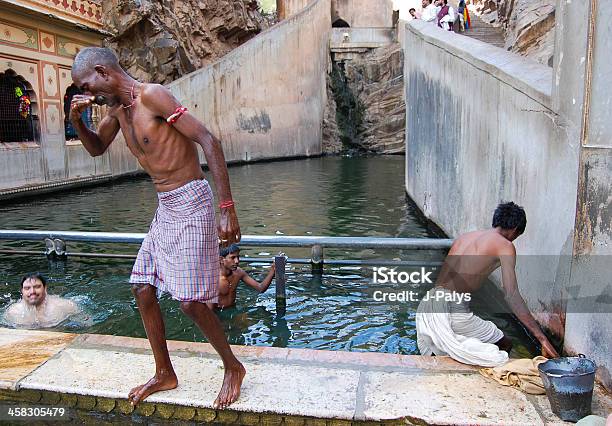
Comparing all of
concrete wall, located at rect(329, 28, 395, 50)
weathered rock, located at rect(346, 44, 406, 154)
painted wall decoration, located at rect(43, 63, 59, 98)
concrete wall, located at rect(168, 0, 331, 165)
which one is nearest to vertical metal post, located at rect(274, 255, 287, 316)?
→ painted wall decoration, located at rect(43, 63, 59, 98)

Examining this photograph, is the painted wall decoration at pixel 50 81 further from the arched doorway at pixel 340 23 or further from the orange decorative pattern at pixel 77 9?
the arched doorway at pixel 340 23

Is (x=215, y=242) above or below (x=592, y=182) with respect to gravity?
below

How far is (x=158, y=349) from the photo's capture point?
11.4 ft

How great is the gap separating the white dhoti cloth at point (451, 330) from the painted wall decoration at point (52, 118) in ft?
52.0

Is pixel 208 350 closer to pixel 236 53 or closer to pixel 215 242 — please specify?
pixel 215 242

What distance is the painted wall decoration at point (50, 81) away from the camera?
56.6ft

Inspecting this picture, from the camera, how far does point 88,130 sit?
3.53 metres

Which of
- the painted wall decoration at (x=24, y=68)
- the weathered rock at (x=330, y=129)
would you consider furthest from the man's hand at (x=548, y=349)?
the weathered rock at (x=330, y=129)

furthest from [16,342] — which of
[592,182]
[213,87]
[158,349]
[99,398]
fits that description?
[213,87]

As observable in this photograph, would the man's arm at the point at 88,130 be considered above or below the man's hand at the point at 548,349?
above

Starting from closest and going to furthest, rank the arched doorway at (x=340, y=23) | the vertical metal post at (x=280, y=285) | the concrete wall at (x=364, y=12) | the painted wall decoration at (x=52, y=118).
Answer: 1. the vertical metal post at (x=280, y=285)
2. the painted wall decoration at (x=52, y=118)
3. the concrete wall at (x=364, y=12)
4. the arched doorway at (x=340, y=23)

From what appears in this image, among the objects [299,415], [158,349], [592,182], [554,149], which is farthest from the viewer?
[554,149]

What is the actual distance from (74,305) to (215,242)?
13.5ft

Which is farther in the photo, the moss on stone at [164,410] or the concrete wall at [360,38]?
the concrete wall at [360,38]
